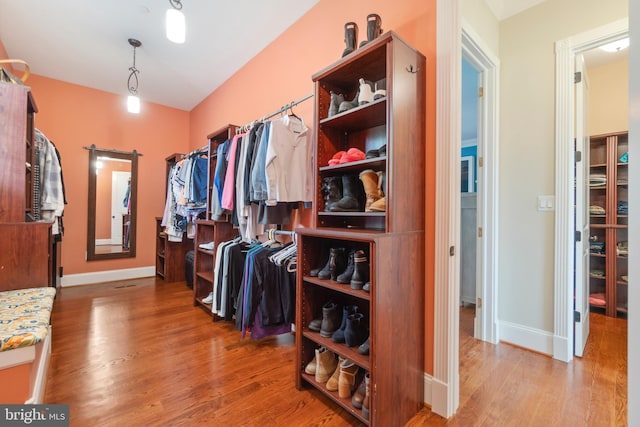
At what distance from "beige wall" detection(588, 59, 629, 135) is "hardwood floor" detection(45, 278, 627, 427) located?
2.03 meters

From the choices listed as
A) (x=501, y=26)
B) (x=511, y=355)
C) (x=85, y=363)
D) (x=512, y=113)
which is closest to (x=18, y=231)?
(x=85, y=363)

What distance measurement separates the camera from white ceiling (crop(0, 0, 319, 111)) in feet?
7.67

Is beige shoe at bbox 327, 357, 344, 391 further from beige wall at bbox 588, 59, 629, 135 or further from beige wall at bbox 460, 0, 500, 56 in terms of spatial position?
beige wall at bbox 588, 59, 629, 135

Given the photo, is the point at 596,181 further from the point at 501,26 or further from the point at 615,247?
the point at 501,26

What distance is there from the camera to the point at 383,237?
4.06 feet

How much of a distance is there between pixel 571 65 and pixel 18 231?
3.82 m

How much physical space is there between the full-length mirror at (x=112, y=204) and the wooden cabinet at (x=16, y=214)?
2.62 metres

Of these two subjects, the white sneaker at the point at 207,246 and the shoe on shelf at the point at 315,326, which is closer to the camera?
the shoe on shelf at the point at 315,326

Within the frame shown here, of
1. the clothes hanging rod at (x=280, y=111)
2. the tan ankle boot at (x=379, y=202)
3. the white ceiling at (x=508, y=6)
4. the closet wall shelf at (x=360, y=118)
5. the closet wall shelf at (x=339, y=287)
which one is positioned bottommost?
the closet wall shelf at (x=339, y=287)

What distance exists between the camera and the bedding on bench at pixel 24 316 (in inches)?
42.4

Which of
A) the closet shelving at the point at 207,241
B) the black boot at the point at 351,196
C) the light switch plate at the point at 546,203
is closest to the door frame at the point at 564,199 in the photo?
the light switch plate at the point at 546,203

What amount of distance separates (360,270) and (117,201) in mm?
4354

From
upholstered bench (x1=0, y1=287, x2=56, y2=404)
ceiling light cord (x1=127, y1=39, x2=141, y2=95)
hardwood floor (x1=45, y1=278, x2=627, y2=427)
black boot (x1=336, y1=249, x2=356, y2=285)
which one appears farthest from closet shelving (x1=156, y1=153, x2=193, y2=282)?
black boot (x1=336, y1=249, x2=356, y2=285)

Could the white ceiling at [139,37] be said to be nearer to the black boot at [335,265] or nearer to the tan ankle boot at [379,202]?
the tan ankle boot at [379,202]
